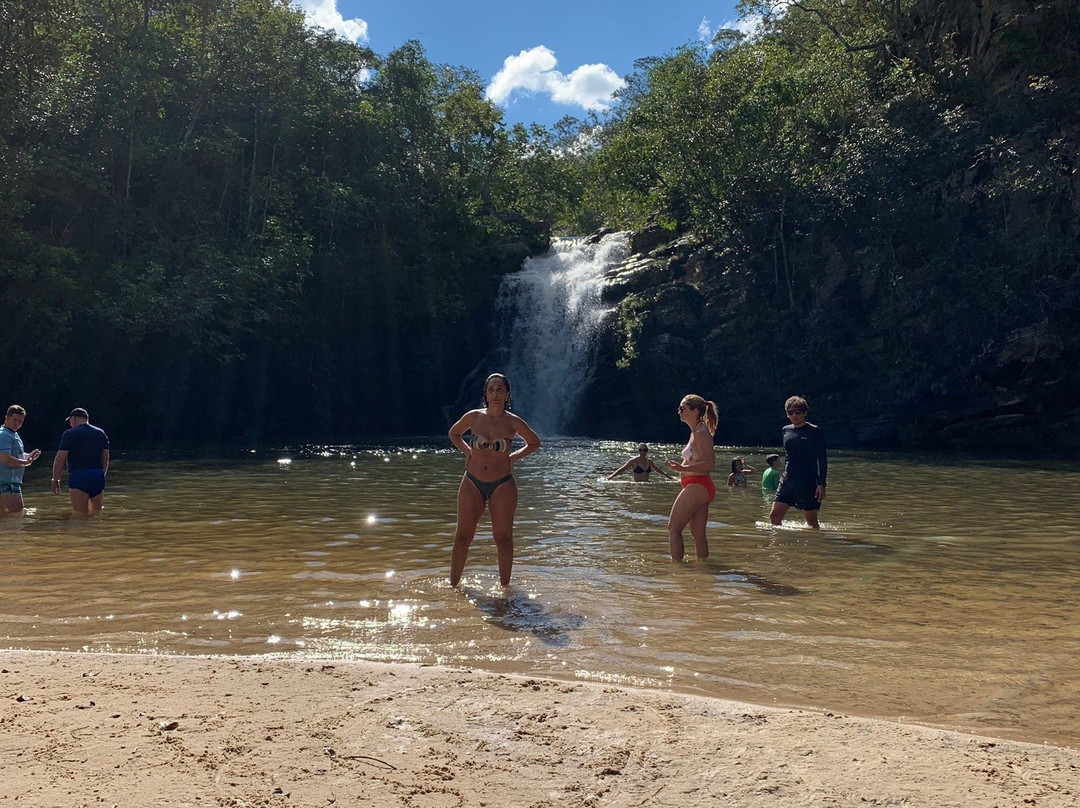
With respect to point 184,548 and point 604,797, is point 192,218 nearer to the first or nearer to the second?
point 184,548

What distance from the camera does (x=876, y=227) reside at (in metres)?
34.7

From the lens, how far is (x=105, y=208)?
32.6m

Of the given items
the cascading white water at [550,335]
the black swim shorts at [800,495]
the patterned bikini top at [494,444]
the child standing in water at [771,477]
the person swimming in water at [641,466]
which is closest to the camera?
the patterned bikini top at [494,444]

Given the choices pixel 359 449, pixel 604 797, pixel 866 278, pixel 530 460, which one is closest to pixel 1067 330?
pixel 866 278

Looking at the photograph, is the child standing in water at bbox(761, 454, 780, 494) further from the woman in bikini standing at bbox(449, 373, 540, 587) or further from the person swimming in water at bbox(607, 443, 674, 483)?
the woman in bikini standing at bbox(449, 373, 540, 587)

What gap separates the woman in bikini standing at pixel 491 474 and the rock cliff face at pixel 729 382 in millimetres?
28749

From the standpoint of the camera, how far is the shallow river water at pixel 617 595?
18.0 feet

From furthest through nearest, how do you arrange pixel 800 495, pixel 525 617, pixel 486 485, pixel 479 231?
1. pixel 479 231
2. pixel 800 495
3. pixel 486 485
4. pixel 525 617

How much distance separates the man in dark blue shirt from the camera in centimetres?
1120

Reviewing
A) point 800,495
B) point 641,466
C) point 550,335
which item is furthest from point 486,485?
point 550,335

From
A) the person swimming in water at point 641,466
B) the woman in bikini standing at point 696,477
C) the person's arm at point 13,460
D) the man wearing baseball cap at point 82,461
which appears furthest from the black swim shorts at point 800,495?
the person's arm at point 13,460

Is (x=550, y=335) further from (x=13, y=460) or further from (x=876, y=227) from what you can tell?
(x=13, y=460)

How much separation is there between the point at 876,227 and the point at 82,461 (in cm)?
3081

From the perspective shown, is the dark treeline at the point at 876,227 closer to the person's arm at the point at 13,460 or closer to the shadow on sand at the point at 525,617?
the person's arm at the point at 13,460
